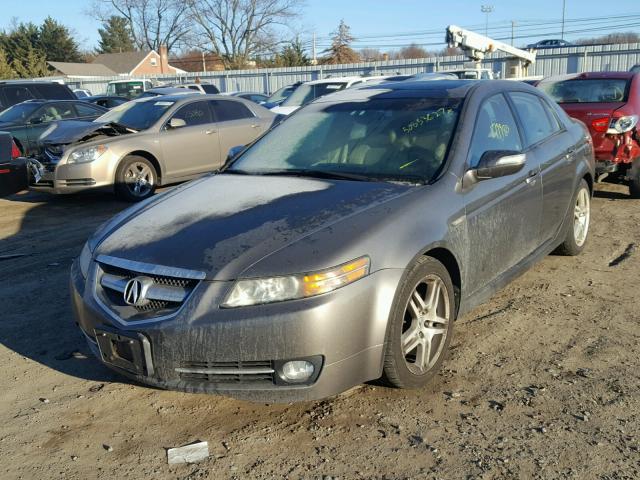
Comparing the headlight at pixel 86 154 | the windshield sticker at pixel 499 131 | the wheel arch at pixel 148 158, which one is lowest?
the wheel arch at pixel 148 158

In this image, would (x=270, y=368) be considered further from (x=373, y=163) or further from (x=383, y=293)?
(x=373, y=163)

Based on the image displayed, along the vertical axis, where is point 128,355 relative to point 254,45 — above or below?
below

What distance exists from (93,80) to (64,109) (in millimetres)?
30539

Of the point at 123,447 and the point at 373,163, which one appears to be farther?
the point at 373,163

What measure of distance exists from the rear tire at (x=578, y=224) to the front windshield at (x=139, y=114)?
644 centimetres

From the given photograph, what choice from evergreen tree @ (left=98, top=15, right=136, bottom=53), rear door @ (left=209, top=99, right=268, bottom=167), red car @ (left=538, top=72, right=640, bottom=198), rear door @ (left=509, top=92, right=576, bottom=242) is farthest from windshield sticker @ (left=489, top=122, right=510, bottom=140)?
evergreen tree @ (left=98, top=15, right=136, bottom=53)

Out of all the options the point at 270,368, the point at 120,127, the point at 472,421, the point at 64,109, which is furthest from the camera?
the point at 64,109

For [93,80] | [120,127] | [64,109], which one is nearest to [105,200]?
[120,127]

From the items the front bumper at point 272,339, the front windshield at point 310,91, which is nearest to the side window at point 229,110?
the front windshield at point 310,91

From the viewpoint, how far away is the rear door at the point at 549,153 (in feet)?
15.1

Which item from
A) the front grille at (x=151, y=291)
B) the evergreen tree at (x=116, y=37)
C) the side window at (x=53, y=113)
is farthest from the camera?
the evergreen tree at (x=116, y=37)

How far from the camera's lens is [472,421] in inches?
120

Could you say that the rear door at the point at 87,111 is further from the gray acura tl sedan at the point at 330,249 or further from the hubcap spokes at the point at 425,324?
the hubcap spokes at the point at 425,324

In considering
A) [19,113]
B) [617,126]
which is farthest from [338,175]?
[19,113]
